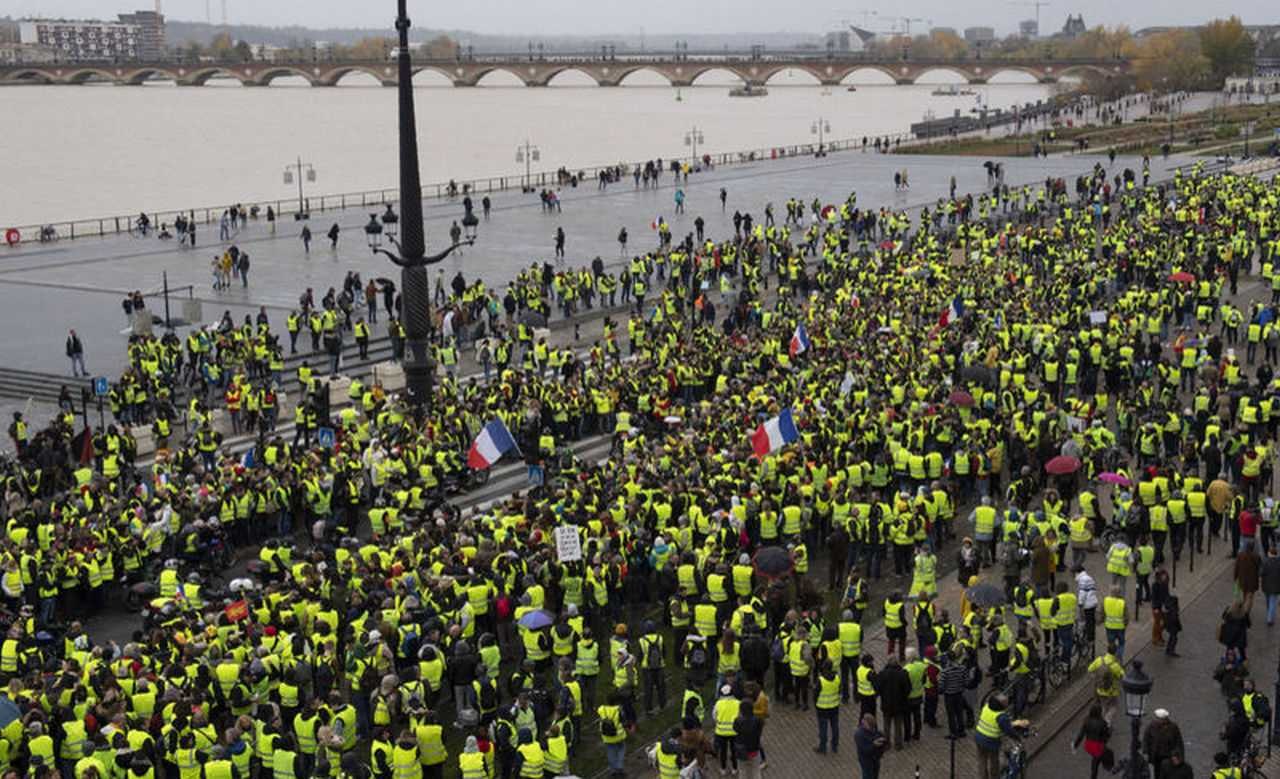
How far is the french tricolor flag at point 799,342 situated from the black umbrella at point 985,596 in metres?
14.1

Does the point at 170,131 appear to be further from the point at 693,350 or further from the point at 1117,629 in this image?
the point at 1117,629

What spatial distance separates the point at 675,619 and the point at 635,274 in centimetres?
2457

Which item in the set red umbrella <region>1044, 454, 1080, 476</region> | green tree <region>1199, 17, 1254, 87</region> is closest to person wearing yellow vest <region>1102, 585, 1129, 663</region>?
red umbrella <region>1044, 454, 1080, 476</region>

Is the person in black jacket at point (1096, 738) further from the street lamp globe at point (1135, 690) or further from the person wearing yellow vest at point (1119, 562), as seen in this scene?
the person wearing yellow vest at point (1119, 562)

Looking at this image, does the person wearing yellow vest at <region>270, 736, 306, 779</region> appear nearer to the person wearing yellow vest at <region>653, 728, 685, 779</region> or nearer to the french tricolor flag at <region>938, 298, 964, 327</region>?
the person wearing yellow vest at <region>653, 728, 685, 779</region>

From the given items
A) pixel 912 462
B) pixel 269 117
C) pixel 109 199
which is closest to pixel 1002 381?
pixel 912 462

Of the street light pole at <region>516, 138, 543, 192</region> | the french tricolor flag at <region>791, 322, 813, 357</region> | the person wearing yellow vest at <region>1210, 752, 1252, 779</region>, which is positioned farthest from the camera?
the street light pole at <region>516, 138, 543, 192</region>

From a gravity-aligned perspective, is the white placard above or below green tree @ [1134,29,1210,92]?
below

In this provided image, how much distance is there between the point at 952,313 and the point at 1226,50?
130 m

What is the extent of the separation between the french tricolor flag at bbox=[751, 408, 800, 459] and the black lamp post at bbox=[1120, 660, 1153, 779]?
29.4ft

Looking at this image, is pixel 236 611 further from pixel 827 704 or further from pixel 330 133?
pixel 330 133

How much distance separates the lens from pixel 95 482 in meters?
24.6

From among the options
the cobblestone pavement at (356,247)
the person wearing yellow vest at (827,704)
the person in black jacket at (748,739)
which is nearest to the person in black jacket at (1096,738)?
the person wearing yellow vest at (827,704)

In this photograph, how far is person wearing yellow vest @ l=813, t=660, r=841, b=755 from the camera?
15102mm
